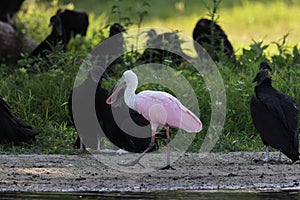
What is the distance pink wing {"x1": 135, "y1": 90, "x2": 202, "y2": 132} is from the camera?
7.01m

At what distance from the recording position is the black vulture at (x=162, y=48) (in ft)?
33.7

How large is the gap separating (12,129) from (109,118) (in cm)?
91

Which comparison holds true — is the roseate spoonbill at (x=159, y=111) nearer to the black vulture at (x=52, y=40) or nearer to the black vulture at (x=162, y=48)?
the black vulture at (x=162, y=48)

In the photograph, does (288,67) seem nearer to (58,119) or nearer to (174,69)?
(174,69)

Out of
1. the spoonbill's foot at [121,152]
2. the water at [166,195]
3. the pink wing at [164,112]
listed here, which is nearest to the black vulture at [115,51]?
the spoonbill's foot at [121,152]

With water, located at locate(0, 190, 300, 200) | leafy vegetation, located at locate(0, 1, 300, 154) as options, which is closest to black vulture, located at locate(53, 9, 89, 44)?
leafy vegetation, located at locate(0, 1, 300, 154)

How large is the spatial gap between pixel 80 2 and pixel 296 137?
1352 centimetres

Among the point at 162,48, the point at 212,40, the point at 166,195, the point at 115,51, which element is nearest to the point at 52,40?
the point at 115,51

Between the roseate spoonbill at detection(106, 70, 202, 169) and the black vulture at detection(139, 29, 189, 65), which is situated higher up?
the black vulture at detection(139, 29, 189, 65)

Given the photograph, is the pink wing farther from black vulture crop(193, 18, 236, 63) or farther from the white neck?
black vulture crop(193, 18, 236, 63)

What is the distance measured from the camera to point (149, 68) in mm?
9797

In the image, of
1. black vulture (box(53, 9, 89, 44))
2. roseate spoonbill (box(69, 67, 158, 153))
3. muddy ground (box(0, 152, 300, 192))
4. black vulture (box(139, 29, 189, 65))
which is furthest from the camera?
black vulture (box(53, 9, 89, 44))

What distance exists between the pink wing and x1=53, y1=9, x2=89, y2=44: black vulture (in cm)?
447

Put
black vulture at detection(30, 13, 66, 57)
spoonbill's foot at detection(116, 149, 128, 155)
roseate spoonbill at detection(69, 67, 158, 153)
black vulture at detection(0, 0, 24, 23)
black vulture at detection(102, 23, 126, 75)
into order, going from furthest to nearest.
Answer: black vulture at detection(0, 0, 24, 23), black vulture at detection(30, 13, 66, 57), black vulture at detection(102, 23, 126, 75), spoonbill's foot at detection(116, 149, 128, 155), roseate spoonbill at detection(69, 67, 158, 153)
